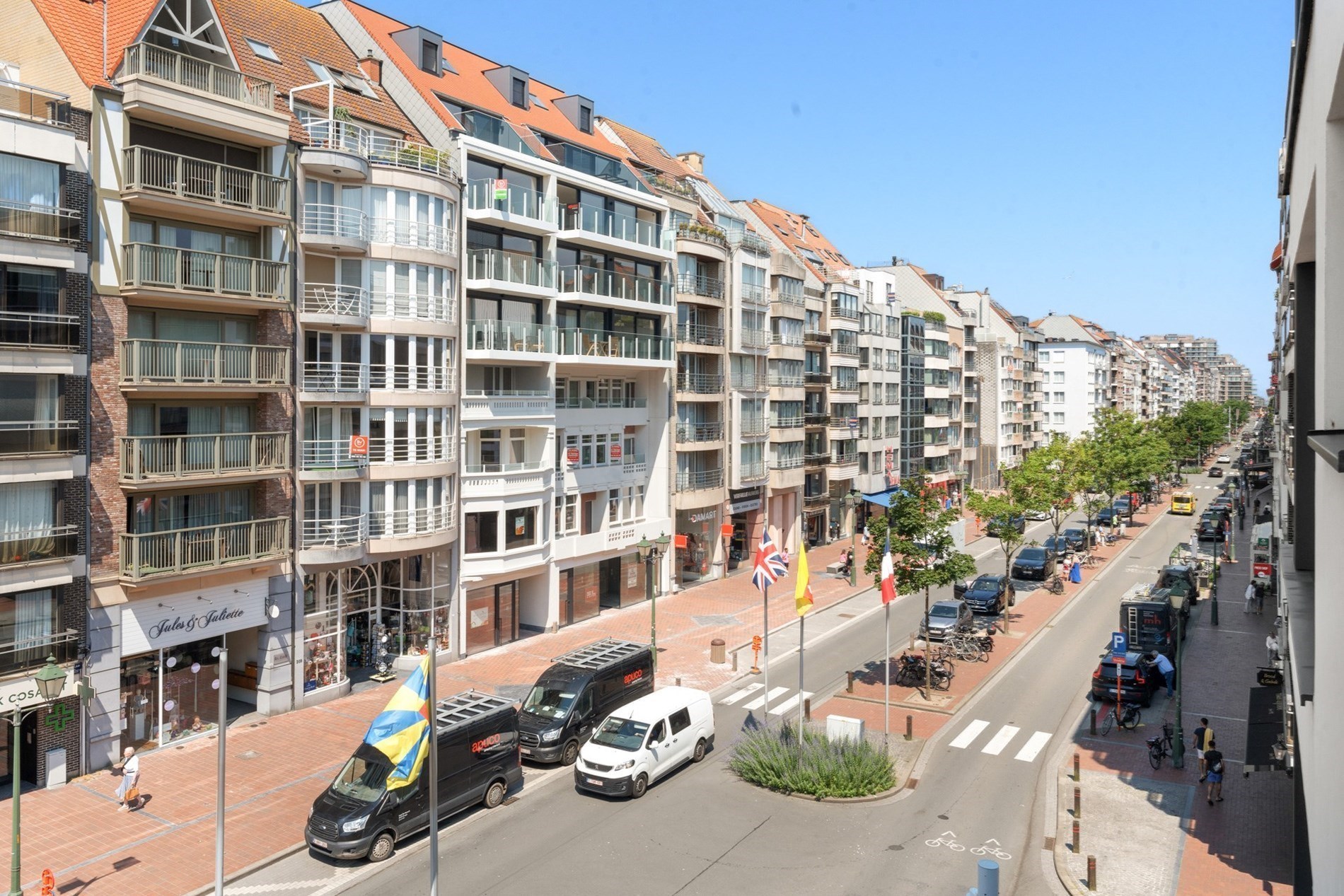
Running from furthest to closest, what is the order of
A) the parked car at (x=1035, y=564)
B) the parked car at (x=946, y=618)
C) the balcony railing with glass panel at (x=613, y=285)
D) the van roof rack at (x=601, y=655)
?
the parked car at (x=1035, y=564)
the balcony railing with glass panel at (x=613, y=285)
the parked car at (x=946, y=618)
the van roof rack at (x=601, y=655)

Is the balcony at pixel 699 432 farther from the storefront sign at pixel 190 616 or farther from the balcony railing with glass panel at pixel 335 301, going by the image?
the storefront sign at pixel 190 616

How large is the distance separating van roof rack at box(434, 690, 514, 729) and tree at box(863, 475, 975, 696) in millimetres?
13064

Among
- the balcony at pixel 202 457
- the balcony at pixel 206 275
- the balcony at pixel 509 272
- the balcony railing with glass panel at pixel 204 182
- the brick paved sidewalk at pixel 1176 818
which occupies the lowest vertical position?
the brick paved sidewalk at pixel 1176 818

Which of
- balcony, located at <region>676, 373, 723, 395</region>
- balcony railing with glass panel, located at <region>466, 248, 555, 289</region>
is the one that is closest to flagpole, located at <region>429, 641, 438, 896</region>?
balcony railing with glass panel, located at <region>466, 248, 555, 289</region>

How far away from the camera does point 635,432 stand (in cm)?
4506

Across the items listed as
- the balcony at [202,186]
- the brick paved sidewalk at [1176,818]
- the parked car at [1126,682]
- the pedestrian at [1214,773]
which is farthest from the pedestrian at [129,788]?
the parked car at [1126,682]

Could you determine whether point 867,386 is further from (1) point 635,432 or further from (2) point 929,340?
(1) point 635,432

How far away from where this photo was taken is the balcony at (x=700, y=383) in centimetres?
4634

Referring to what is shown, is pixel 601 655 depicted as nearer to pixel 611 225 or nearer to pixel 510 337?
pixel 510 337

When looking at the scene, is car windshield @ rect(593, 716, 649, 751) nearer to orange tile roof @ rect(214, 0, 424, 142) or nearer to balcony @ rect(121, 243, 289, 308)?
balcony @ rect(121, 243, 289, 308)

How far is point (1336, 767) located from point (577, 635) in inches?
1338

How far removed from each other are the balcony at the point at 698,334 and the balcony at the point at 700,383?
5.20ft

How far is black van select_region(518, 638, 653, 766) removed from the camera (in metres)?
24.2

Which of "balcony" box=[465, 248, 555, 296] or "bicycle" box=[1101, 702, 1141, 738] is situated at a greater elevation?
"balcony" box=[465, 248, 555, 296]
